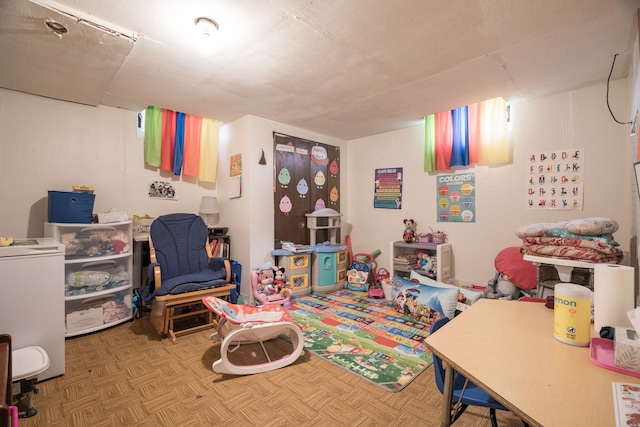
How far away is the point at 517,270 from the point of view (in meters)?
2.83

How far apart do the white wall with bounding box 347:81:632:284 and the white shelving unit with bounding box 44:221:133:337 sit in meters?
3.26

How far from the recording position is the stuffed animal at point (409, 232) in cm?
390

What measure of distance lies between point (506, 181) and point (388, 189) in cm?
156

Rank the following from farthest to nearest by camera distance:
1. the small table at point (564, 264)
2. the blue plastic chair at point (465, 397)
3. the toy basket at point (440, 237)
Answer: the toy basket at point (440, 237), the small table at point (564, 264), the blue plastic chair at point (465, 397)

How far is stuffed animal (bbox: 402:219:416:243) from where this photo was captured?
3.90 metres

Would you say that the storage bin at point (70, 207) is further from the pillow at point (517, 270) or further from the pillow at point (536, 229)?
the pillow at point (517, 270)

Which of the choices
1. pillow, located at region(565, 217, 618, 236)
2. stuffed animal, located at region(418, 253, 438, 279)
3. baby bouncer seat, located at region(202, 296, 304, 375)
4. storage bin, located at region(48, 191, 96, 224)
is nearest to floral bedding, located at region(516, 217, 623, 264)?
pillow, located at region(565, 217, 618, 236)

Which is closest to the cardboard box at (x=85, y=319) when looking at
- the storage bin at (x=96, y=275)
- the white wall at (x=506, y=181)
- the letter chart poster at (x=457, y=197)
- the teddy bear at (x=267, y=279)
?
the storage bin at (x=96, y=275)

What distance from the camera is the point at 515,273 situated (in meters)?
2.82

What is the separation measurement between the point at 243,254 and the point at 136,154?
1767mm

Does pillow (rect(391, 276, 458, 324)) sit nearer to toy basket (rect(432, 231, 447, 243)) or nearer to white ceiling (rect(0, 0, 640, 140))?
toy basket (rect(432, 231, 447, 243))

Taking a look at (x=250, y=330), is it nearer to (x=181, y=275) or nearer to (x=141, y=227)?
(x=181, y=275)

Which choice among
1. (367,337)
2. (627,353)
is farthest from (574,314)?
(367,337)

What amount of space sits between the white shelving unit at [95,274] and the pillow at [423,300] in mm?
2915
